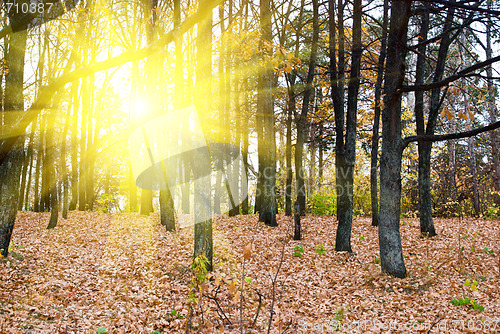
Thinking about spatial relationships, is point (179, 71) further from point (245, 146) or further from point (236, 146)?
point (245, 146)

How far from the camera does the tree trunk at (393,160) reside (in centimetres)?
687

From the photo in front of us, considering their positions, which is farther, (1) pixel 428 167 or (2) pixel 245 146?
(2) pixel 245 146

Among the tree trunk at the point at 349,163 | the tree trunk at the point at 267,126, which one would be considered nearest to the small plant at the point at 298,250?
the tree trunk at the point at 349,163

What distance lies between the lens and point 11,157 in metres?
7.71

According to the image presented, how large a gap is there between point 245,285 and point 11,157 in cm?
677

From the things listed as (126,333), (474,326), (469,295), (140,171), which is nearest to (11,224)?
(126,333)

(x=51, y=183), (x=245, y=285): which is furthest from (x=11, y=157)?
(x=245, y=285)

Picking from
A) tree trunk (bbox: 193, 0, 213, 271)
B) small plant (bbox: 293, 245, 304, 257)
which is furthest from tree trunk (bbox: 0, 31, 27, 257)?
small plant (bbox: 293, 245, 304, 257)

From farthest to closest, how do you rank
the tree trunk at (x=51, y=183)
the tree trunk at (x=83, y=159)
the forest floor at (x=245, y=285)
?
the tree trunk at (x=83, y=159)
the tree trunk at (x=51, y=183)
the forest floor at (x=245, y=285)

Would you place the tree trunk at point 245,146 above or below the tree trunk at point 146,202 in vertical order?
above

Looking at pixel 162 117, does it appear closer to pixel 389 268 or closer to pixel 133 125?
pixel 133 125

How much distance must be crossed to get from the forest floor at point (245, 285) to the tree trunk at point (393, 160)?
50 cm

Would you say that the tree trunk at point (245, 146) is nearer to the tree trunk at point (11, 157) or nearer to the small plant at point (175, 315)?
the tree trunk at point (11, 157)

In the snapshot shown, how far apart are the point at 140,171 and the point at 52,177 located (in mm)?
9347
